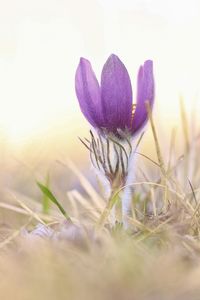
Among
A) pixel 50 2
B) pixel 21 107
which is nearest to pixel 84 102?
pixel 21 107

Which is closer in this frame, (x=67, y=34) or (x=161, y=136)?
(x=161, y=136)

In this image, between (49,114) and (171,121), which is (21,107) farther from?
(171,121)

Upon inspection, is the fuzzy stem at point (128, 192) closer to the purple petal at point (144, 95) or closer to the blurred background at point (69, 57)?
the purple petal at point (144, 95)

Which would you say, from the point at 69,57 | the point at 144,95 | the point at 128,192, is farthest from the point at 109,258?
the point at 69,57

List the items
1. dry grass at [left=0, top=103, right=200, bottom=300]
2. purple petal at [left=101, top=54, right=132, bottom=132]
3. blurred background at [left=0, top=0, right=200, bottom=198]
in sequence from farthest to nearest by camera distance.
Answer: blurred background at [left=0, top=0, right=200, bottom=198], purple petal at [left=101, top=54, right=132, bottom=132], dry grass at [left=0, top=103, right=200, bottom=300]

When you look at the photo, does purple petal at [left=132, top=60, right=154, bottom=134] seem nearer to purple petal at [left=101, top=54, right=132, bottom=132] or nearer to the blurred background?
purple petal at [left=101, top=54, right=132, bottom=132]

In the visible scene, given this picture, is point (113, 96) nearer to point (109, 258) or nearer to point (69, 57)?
point (109, 258)

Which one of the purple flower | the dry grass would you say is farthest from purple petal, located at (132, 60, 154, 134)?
the dry grass
